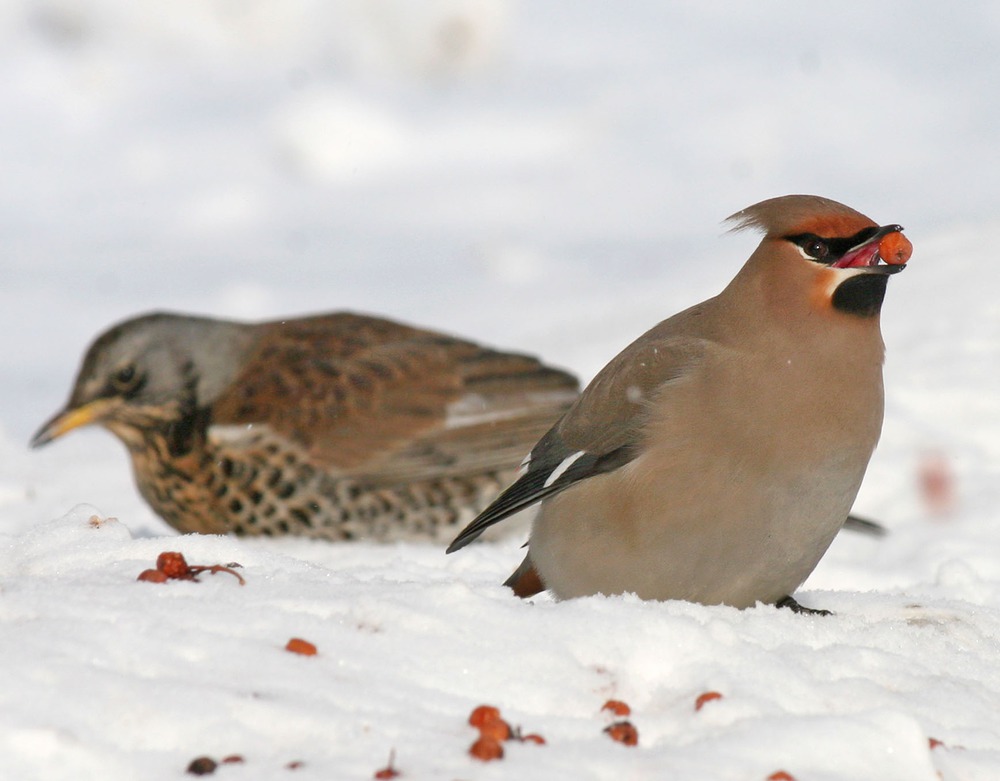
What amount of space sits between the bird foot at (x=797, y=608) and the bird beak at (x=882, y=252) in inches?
29.7

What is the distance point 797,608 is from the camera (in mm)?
3699

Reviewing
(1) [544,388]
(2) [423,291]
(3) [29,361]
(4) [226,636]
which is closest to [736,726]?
(4) [226,636]

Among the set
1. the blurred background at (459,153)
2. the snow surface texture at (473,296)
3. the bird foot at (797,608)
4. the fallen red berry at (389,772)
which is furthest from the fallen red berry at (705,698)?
the blurred background at (459,153)

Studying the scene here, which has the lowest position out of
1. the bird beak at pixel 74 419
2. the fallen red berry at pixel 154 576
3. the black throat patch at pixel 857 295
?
the bird beak at pixel 74 419

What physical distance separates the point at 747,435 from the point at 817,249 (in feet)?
1.58

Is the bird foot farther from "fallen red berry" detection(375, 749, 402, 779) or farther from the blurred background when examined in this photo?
the blurred background

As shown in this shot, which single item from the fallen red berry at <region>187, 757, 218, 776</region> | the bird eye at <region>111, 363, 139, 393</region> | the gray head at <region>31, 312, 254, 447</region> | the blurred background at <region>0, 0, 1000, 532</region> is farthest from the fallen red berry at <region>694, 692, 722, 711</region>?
the blurred background at <region>0, 0, 1000, 532</region>

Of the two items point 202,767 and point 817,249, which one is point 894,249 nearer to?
point 817,249

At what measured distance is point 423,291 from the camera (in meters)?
9.93

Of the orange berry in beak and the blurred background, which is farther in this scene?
the blurred background

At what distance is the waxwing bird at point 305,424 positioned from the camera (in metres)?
5.86

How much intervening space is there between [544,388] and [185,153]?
635 cm

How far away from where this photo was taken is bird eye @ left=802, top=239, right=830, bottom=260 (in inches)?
144

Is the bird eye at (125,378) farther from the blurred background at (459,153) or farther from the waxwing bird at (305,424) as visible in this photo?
the blurred background at (459,153)
